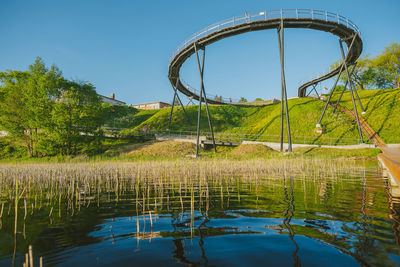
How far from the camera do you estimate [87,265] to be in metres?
1.92

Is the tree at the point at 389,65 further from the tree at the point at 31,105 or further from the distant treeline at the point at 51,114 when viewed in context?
the tree at the point at 31,105

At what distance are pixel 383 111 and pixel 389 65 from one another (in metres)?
28.7

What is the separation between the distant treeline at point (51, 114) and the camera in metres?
23.2

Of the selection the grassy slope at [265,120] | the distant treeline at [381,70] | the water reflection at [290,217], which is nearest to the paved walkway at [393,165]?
the water reflection at [290,217]

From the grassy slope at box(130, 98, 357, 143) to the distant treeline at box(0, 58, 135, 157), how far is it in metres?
18.2

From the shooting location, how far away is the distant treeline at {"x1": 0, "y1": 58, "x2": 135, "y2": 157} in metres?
23.2

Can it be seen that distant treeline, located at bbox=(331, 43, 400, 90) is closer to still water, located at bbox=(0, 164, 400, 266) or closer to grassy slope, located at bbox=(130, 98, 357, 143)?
grassy slope, located at bbox=(130, 98, 357, 143)

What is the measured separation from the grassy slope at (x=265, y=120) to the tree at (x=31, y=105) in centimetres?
2103

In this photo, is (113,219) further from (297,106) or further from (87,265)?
(297,106)

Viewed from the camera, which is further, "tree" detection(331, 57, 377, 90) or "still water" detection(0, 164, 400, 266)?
"tree" detection(331, 57, 377, 90)

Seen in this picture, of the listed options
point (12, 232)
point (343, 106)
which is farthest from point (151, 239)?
point (343, 106)

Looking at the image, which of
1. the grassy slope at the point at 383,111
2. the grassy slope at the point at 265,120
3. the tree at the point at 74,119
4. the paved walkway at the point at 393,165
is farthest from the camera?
the grassy slope at the point at 265,120

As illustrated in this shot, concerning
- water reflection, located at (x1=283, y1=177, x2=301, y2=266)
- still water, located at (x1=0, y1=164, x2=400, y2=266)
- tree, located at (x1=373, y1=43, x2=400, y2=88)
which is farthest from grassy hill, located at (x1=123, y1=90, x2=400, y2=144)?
still water, located at (x1=0, y1=164, x2=400, y2=266)

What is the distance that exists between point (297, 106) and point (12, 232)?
4393 cm
